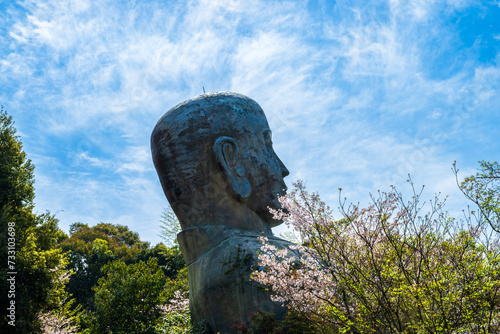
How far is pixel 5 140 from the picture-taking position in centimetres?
1460

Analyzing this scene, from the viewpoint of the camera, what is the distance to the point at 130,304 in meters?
9.54

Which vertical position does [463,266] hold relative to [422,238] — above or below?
below

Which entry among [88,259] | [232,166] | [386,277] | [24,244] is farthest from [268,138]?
[88,259]

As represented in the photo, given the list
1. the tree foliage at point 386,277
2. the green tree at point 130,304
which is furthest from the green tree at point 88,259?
the tree foliage at point 386,277

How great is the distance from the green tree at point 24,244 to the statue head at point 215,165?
6.61m

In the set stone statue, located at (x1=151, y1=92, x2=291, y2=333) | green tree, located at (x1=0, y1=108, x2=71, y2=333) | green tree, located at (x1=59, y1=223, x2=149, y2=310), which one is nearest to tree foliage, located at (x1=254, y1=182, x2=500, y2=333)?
stone statue, located at (x1=151, y1=92, x2=291, y2=333)

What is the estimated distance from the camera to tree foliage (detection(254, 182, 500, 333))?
13.5ft

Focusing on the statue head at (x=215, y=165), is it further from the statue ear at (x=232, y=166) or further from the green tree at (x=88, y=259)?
the green tree at (x=88, y=259)

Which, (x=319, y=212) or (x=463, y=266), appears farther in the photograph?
(x=319, y=212)

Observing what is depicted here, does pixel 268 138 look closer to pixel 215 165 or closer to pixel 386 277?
pixel 215 165

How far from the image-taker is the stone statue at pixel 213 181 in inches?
259

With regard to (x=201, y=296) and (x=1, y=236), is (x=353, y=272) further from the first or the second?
(x=1, y=236)

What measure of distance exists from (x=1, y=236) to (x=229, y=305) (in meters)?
8.60

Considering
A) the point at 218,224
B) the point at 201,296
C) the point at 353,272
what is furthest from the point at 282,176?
the point at 353,272
